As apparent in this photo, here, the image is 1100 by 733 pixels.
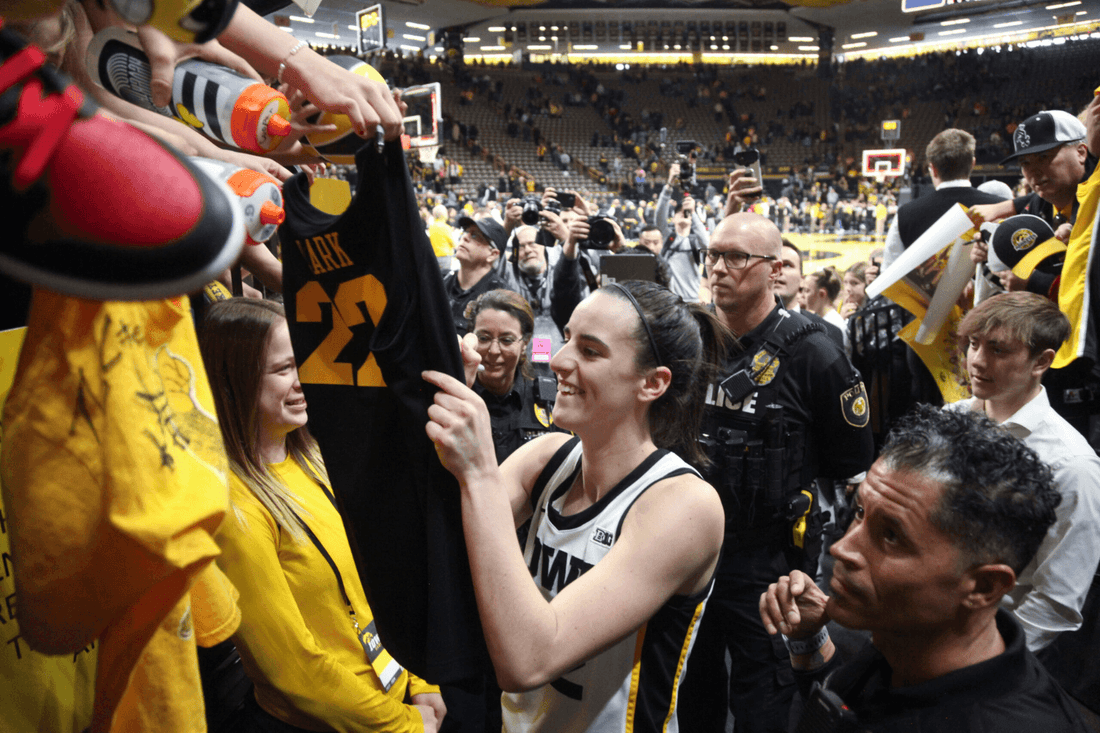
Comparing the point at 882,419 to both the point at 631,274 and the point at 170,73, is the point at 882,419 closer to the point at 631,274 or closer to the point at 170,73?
the point at 631,274

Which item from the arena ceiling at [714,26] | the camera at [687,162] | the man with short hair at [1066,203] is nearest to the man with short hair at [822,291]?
the camera at [687,162]

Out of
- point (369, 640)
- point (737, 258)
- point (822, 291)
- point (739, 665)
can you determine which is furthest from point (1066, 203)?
point (369, 640)

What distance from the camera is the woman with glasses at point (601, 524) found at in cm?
117

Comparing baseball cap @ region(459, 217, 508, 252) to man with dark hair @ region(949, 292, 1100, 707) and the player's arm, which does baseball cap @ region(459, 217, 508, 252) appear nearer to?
man with dark hair @ region(949, 292, 1100, 707)

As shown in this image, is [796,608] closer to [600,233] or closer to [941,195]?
[600,233]

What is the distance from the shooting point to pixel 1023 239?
3006 millimetres

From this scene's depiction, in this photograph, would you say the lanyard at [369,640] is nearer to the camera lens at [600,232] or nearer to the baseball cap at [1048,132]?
the camera lens at [600,232]

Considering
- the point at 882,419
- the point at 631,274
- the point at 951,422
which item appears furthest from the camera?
the point at 882,419

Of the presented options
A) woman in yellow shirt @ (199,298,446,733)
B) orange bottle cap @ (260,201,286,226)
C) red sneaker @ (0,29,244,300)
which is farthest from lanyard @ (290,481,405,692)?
red sneaker @ (0,29,244,300)

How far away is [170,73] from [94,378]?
2.22 feet

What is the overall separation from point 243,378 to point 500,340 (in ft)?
4.85

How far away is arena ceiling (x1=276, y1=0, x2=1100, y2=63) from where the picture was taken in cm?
2712

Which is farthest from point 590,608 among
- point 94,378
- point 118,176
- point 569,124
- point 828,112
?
point 828,112

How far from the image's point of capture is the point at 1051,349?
245 centimetres
